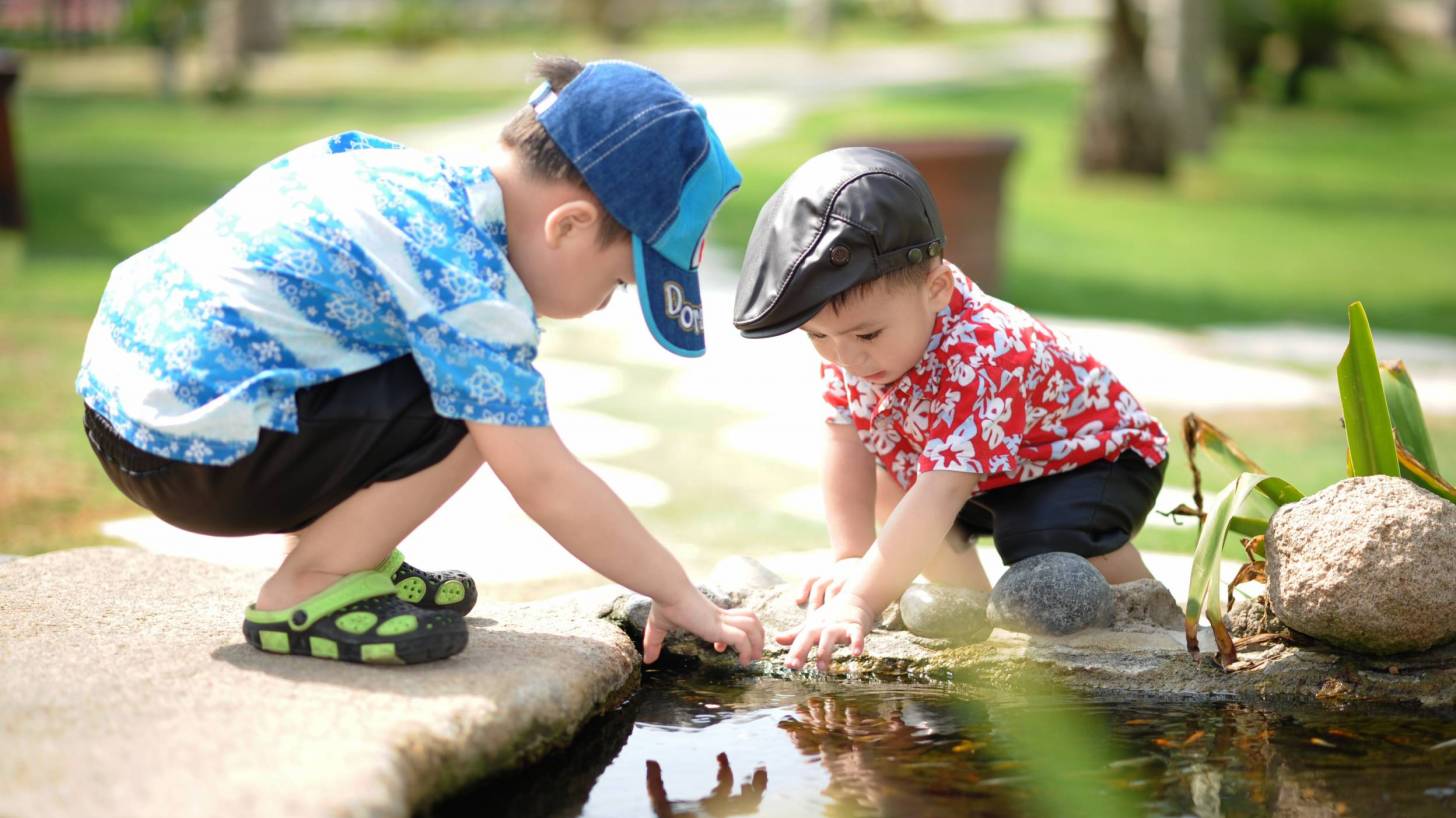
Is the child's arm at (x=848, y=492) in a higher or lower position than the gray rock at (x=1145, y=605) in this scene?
higher

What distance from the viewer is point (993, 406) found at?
8.21ft

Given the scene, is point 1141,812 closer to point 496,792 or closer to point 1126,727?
point 1126,727

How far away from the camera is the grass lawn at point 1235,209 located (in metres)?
7.85

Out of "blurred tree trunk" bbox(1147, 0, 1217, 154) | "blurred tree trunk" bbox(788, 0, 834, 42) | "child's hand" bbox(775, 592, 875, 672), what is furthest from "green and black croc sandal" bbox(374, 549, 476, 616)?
"blurred tree trunk" bbox(788, 0, 834, 42)

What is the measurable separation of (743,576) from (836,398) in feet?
1.20

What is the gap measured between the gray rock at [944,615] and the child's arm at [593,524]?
367mm

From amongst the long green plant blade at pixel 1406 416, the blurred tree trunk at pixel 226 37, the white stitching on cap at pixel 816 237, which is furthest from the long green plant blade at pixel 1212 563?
the blurred tree trunk at pixel 226 37

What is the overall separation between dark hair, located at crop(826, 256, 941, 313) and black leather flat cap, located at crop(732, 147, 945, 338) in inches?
0.6

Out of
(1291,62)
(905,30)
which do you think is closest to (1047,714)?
(1291,62)

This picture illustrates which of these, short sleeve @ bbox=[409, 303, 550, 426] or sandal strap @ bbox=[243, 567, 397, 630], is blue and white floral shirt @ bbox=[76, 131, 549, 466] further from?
sandal strap @ bbox=[243, 567, 397, 630]

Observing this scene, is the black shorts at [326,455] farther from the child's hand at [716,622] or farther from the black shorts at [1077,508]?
the black shorts at [1077,508]

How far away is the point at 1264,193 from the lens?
39.7 feet

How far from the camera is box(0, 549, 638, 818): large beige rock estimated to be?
5.30 ft

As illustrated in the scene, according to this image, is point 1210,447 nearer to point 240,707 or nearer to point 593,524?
point 593,524
